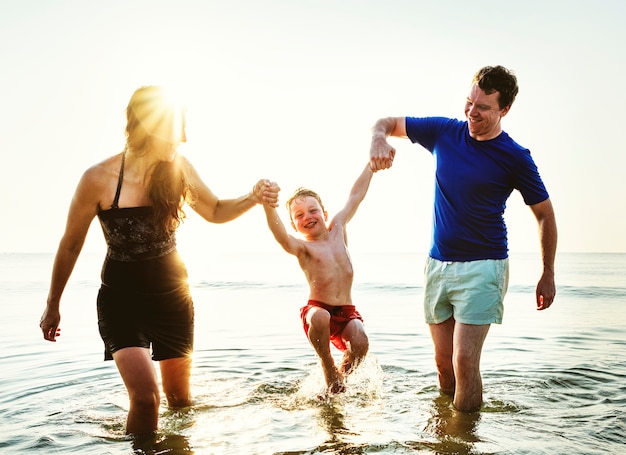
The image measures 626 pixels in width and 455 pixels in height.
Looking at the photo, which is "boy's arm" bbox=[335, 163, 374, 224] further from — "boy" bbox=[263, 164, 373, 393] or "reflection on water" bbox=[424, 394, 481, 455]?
"reflection on water" bbox=[424, 394, 481, 455]

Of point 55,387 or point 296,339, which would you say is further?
point 296,339

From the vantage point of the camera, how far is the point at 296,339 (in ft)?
33.4

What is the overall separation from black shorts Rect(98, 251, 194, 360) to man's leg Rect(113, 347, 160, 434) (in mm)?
89

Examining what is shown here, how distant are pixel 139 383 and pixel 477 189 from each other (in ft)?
9.48

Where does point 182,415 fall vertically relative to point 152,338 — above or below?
below

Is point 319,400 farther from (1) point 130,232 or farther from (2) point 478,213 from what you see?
(1) point 130,232

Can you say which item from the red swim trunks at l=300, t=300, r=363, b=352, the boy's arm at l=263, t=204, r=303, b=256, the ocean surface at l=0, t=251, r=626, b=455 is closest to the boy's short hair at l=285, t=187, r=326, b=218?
the boy's arm at l=263, t=204, r=303, b=256

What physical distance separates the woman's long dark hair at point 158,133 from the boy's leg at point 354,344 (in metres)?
2.46

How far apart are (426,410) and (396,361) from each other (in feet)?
9.10

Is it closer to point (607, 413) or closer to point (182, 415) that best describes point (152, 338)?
point (182, 415)

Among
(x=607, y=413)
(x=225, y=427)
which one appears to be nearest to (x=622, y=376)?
(x=607, y=413)

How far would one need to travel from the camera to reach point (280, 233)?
568 cm

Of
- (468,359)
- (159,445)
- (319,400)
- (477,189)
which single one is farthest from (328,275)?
(159,445)

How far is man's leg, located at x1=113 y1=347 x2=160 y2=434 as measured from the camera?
3.93 m
